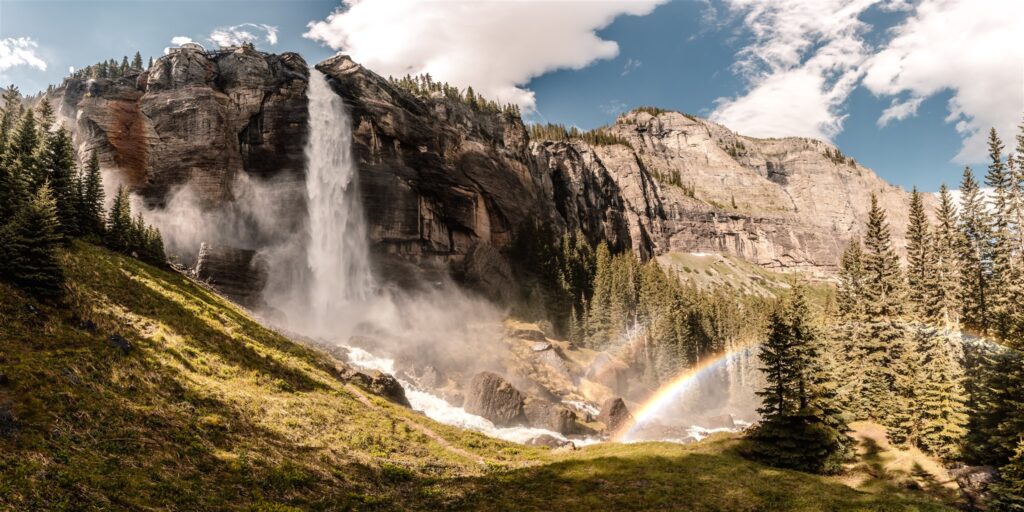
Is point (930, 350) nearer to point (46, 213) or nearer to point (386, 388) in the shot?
point (386, 388)

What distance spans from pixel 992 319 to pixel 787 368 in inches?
1412

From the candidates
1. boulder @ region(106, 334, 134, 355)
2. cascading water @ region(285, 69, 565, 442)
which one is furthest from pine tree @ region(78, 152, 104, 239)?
cascading water @ region(285, 69, 565, 442)

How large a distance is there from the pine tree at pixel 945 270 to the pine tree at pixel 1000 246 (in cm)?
328

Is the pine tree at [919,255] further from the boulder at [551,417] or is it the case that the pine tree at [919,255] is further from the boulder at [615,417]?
the boulder at [551,417]

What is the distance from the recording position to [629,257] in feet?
396

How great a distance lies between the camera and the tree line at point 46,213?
27344 millimetres

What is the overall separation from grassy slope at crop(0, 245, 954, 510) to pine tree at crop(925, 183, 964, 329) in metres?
35.2

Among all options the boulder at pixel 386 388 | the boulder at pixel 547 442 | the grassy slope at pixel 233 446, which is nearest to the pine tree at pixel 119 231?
the grassy slope at pixel 233 446

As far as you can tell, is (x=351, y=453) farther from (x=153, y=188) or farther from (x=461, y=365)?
(x=153, y=188)

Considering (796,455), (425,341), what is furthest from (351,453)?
(425,341)

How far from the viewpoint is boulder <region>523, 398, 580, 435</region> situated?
57562 mm

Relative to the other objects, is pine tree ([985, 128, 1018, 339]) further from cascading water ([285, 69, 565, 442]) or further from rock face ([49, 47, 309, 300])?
rock face ([49, 47, 309, 300])

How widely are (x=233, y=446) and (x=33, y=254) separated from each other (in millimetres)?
18586

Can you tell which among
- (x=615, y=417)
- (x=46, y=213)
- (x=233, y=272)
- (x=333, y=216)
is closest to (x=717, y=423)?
(x=615, y=417)
